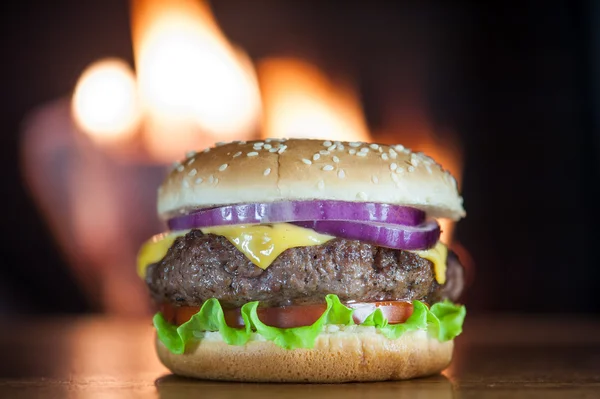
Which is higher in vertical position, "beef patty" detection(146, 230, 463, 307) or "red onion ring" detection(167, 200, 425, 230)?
"red onion ring" detection(167, 200, 425, 230)

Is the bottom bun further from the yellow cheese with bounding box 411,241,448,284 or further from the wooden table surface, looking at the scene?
the yellow cheese with bounding box 411,241,448,284

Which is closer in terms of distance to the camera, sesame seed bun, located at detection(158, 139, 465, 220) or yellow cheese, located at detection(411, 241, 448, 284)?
sesame seed bun, located at detection(158, 139, 465, 220)

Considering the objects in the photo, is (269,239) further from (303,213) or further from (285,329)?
(285,329)

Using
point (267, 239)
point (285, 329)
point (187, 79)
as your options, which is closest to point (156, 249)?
point (267, 239)

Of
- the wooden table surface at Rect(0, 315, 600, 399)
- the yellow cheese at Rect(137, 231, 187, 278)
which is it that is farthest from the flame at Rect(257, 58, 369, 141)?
the yellow cheese at Rect(137, 231, 187, 278)

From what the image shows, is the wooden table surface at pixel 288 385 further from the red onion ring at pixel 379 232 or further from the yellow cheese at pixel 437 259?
the red onion ring at pixel 379 232

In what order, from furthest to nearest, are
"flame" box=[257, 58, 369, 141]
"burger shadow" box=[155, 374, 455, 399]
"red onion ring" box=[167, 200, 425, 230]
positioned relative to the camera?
"flame" box=[257, 58, 369, 141] → "red onion ring" box=[167, 200, 425, 230] → "burger shadow" box=[155, 374, 455, 399]

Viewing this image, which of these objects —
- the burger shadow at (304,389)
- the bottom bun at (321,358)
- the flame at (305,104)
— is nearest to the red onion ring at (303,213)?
the bottom bun at (321,358)
